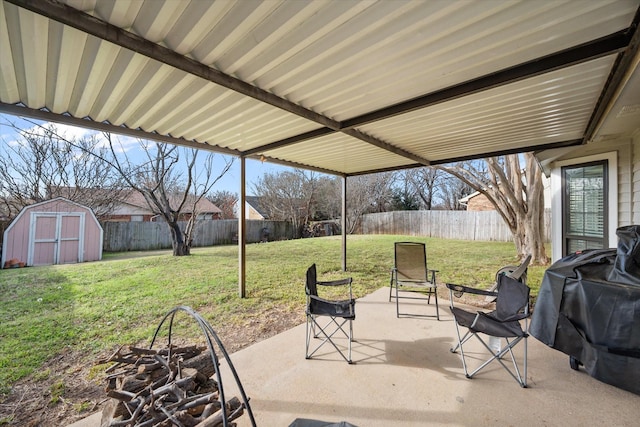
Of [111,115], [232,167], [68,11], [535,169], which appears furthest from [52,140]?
[535,169]

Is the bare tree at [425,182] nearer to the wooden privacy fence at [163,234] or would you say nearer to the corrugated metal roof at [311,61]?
the wooden privacy fence at [163,234]

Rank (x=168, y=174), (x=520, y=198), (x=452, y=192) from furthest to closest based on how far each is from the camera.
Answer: (x=452, y=192) < (x=168, y=174) < (x=520, y=198)

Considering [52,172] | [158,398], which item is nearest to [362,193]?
[52,172]

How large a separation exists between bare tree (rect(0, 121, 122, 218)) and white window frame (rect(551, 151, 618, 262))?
1284cm

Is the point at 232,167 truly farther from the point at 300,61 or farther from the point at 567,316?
the point at 567,316

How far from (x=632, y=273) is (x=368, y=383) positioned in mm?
2197

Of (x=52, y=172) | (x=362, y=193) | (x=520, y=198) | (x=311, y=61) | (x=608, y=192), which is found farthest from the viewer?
(x=362, y=193)

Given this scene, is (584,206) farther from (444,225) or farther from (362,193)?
(362,193)

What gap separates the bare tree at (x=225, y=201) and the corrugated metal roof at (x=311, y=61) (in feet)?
62.3

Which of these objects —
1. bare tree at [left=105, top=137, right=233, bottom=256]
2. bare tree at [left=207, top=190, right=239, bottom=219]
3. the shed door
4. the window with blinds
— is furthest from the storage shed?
the window with blinds

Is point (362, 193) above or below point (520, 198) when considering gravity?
above

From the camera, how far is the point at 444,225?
14.9m

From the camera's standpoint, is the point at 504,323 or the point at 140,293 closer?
the point at 504,323

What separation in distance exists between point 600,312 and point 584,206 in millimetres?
2886
